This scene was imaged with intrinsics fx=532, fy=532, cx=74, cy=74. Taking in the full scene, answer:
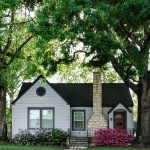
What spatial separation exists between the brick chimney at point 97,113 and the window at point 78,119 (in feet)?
6.07

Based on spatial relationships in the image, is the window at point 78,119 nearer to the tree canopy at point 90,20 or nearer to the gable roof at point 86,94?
the gable roof at point 86,94

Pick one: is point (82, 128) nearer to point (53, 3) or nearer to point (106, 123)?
point (106, 123)

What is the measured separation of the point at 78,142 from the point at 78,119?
4.66 m

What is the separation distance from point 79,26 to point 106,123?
18.1 metres

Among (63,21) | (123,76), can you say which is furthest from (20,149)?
(63,21)

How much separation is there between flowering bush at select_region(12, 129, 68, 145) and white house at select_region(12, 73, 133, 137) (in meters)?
1.55

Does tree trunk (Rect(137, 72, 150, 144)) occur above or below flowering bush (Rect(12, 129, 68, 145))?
above

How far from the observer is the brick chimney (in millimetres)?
42156

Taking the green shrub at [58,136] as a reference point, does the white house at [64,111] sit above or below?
above

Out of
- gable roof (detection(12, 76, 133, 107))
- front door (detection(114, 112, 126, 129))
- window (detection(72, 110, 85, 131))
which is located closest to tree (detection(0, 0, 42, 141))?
gable roof (detection(12, 76, 133, 107))

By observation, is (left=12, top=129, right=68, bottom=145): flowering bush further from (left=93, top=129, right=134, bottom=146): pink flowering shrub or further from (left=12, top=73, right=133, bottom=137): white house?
(left=93, top=129, right=134, bottom=146): pink flowering shrub

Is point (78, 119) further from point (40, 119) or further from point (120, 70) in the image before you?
point (120, 70)

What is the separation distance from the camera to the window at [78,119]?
4400 cm

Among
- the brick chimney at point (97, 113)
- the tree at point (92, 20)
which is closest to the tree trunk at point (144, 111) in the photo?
the brick chimney at point (97, 113)
